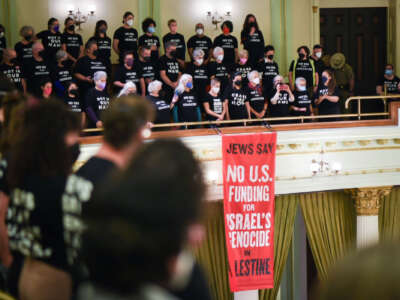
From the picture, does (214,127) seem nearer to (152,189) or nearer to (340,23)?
(340,23)

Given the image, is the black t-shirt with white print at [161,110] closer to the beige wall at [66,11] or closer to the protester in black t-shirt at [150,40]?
the protester in black t-shirt at [150,40]

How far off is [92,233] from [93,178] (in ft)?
3.22

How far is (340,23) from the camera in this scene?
1289cm

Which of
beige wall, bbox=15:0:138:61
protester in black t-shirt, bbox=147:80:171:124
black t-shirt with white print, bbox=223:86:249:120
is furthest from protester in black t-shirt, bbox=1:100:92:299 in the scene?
beige wall, bbox=15:0:138:61

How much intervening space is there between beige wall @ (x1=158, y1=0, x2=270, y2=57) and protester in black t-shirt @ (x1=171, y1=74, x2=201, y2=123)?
3145 millimetres

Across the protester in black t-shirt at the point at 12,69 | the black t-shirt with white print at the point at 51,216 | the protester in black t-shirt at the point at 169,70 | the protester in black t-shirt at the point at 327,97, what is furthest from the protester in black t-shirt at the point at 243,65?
the black t-shirt with white print at the point at 51,216

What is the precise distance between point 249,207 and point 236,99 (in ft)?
5.35

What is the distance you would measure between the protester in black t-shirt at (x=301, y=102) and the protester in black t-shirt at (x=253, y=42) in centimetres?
104

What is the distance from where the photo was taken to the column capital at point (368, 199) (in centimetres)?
942

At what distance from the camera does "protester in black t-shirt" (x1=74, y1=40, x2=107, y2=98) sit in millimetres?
8461

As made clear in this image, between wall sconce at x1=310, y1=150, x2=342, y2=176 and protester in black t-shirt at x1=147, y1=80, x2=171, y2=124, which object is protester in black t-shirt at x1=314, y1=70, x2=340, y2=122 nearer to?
wall sconce at x1=310, y1=150, x2=342, y2=176

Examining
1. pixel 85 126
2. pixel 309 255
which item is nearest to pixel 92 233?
pixel 85 126

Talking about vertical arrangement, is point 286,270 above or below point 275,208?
below

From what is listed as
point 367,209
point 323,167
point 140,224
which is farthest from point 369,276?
point 367,209
